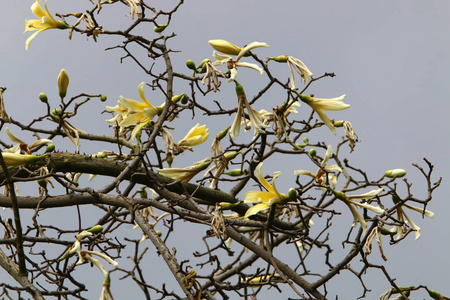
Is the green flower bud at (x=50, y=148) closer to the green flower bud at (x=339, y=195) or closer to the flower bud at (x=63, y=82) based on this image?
the flower bud at (x=63, y=82)

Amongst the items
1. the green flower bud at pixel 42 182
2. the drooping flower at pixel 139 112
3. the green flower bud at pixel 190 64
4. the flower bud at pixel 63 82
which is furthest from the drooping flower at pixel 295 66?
the green flower bud at pixel 42 182

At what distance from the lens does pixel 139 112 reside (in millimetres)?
3371

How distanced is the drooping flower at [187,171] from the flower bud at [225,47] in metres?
0.60

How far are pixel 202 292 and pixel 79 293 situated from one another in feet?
1.73

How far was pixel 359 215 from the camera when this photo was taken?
2883 mm

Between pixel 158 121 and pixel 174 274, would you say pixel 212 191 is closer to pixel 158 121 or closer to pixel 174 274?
pixel 158 121

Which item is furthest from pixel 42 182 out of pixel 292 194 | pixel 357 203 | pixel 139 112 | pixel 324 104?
pixel 357 203

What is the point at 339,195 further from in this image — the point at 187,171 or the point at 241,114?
the point at 187,171

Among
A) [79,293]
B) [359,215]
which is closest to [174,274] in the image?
[79,293]

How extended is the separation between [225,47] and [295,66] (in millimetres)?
375

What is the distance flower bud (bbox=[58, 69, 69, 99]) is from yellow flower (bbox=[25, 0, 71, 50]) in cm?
41

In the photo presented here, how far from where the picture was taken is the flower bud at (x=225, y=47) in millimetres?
2871

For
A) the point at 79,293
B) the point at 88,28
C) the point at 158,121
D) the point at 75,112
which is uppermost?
the point at 88,28

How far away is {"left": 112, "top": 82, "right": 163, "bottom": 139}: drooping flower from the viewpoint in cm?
331
